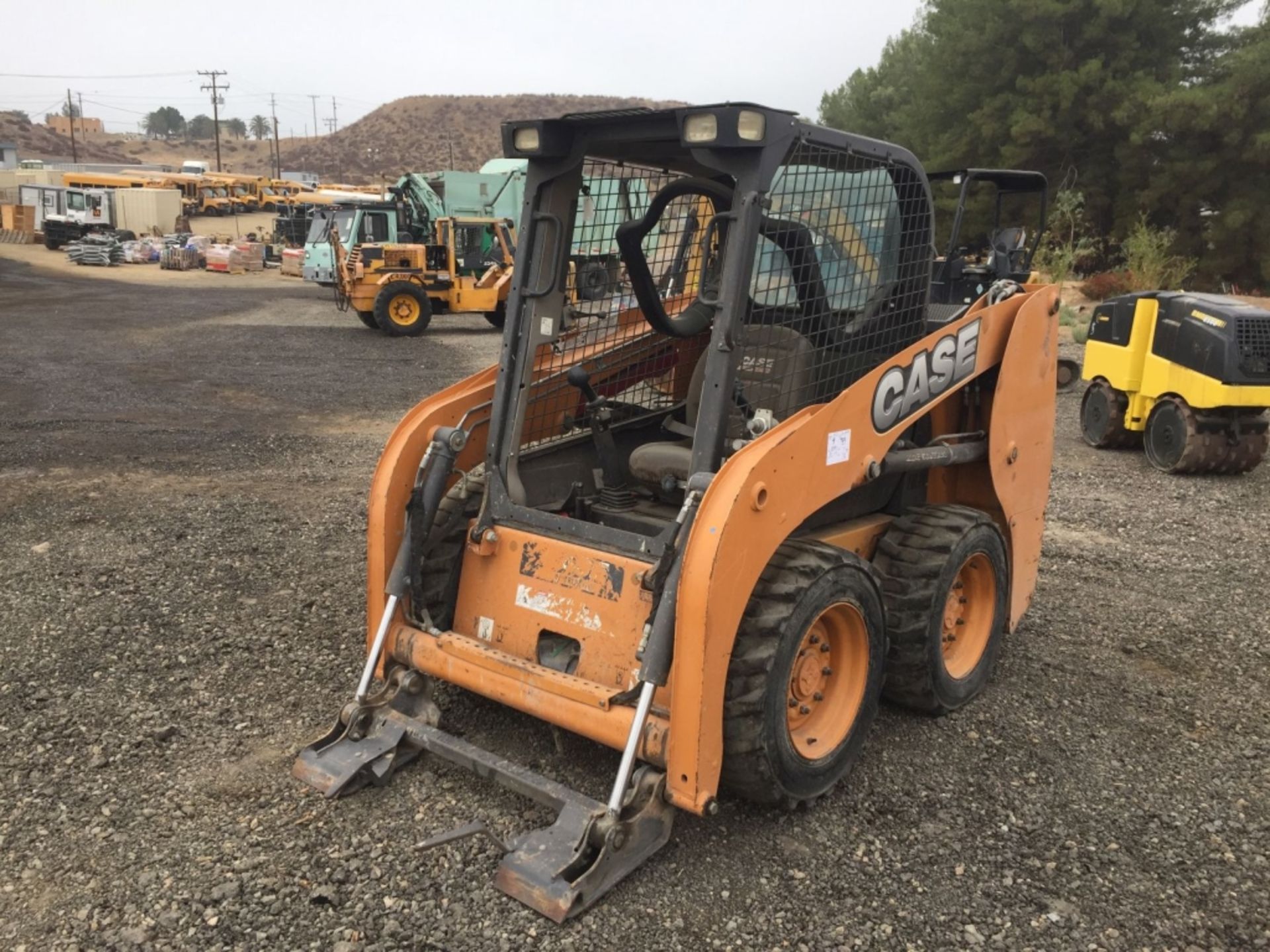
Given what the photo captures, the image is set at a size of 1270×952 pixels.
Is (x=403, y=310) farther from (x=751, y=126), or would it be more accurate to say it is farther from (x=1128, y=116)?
(x=751, y=126)

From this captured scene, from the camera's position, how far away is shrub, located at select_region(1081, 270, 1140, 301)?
712 inches

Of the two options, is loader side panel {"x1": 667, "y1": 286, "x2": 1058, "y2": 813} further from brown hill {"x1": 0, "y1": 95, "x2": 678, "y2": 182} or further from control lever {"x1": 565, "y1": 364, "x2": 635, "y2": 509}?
brown hill {"x1": 0, "y1": 95, "x2": 678, "y2": 182}

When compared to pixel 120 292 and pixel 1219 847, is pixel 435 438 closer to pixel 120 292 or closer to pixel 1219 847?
pixel 1219 847

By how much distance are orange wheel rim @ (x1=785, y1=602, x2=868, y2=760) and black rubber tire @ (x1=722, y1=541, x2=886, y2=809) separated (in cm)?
6


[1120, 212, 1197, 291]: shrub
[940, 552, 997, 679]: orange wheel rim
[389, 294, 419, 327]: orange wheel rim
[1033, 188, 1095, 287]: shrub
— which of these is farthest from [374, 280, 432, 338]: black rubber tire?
[940, 552, 997, 679]: orange wheel rim

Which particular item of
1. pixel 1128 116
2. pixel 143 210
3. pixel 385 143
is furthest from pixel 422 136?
pixel 1128 116

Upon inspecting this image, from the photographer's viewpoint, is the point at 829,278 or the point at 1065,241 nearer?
the point at 829,278

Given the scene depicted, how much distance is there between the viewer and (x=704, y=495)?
10.2ft

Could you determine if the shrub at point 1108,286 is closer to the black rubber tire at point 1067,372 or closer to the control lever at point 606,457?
the black rubber tire at point 1067,372

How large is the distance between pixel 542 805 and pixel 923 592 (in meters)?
1.61

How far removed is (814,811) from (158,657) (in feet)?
9.43


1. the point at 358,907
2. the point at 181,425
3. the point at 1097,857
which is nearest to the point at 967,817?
the point at 1097,857

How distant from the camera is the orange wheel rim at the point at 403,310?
1783 centimetres

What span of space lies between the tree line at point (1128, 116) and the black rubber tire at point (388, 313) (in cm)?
1206
